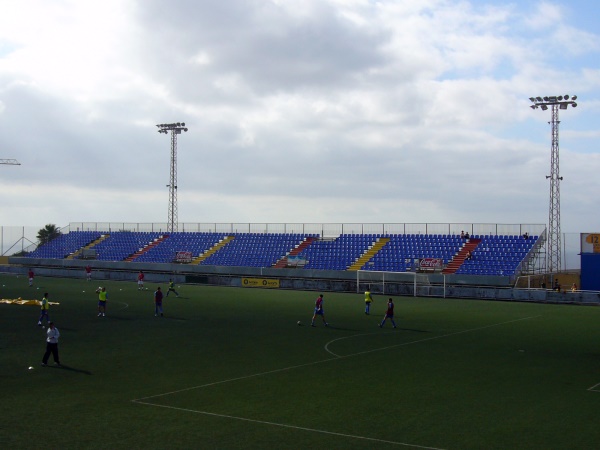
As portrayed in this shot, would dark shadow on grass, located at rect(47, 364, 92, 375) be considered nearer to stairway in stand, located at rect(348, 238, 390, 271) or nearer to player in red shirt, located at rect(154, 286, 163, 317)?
player in red shirt, located at rect(154, 286, 163, 317)

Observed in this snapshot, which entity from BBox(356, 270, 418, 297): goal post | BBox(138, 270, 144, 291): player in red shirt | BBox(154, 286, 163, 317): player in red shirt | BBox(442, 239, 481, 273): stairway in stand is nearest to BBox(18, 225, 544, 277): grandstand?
BBox(442, 239, 481, 273): stairway in stand

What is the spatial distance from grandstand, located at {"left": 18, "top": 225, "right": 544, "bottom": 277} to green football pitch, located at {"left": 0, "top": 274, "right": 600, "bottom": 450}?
23.4 m

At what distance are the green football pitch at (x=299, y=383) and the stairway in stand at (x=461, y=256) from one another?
23.6 metres

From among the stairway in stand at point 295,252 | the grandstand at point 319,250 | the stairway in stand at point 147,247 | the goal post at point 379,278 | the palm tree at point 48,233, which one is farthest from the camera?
the palm tree at point 48,233

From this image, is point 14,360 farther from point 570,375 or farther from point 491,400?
point 570,375

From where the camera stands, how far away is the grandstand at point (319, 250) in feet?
204

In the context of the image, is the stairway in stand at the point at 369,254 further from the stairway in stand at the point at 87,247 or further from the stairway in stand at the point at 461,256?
the stairway in stand at the point at 87,247

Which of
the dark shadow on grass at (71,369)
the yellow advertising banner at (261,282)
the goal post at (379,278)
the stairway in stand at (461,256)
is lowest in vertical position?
the dark shadow on grass at (71,369)

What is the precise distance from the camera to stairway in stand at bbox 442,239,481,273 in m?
62.4

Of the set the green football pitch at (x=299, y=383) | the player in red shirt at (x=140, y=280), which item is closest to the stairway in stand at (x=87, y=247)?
the player in red shirt at (x=140, y=280)

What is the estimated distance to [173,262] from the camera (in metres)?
80.1

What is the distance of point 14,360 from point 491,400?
16530 mm

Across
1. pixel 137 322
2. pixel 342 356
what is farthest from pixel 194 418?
pixel 137 322

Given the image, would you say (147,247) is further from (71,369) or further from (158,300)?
(71,369)
